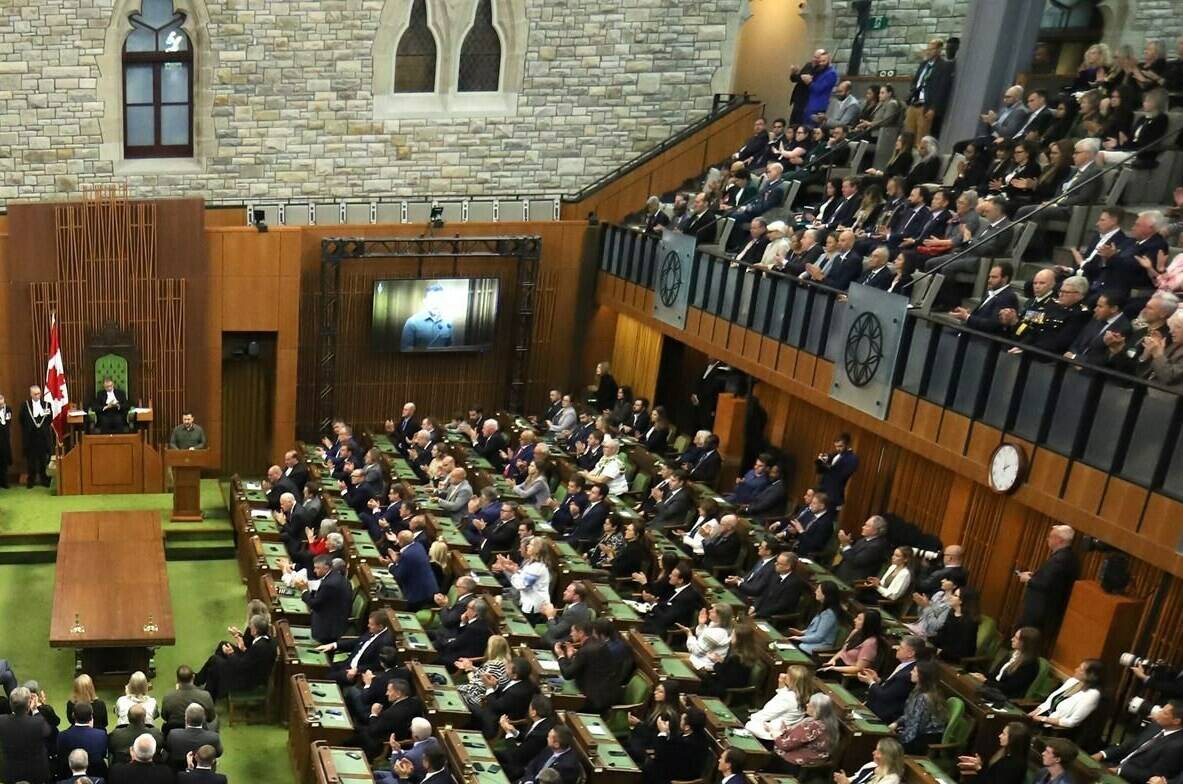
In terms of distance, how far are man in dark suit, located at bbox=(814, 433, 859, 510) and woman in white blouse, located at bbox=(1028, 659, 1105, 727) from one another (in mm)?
3775

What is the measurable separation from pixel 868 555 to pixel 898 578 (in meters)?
0.48

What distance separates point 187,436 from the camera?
15445mm

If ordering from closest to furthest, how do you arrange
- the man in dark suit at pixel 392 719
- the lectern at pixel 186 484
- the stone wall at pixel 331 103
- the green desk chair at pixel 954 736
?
the green desk chair at pixel 954 736 < the man in dark suit at pixel 392 719 < the lectern at pixel 186 484 < the stone wall at pixel 331 103

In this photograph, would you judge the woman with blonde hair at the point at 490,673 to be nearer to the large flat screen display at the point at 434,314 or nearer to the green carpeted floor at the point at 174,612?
the green carpeted floor at the point at 174,612

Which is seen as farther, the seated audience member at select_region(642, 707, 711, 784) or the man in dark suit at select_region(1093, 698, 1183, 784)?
the seated audience member at select_region(642, 707, 711, 784)

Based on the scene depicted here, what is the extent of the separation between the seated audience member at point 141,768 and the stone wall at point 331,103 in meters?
10.3

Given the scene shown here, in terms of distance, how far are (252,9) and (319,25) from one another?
2.82 ft

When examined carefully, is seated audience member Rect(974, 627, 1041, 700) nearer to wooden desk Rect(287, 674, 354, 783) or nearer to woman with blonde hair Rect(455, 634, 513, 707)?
woman with blonde hair Rect(455, 634, 513, 707)

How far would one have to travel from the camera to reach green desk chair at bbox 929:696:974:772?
911 cm

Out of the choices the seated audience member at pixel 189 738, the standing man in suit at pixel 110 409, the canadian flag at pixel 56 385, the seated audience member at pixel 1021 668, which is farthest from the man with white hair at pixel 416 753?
the standing man in suit at pixel 110 409

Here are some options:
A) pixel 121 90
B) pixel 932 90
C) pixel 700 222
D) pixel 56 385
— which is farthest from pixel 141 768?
pixel 932 90

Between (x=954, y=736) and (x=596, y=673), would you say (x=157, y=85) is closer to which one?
(x=596, y=673)

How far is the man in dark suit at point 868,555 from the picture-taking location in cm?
1141

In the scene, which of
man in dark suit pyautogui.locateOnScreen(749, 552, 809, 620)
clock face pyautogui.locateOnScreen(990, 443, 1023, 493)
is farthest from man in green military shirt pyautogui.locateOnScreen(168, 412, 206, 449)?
clock face pyautogui.locateOnScreen(990, 443, 1023, 493)
